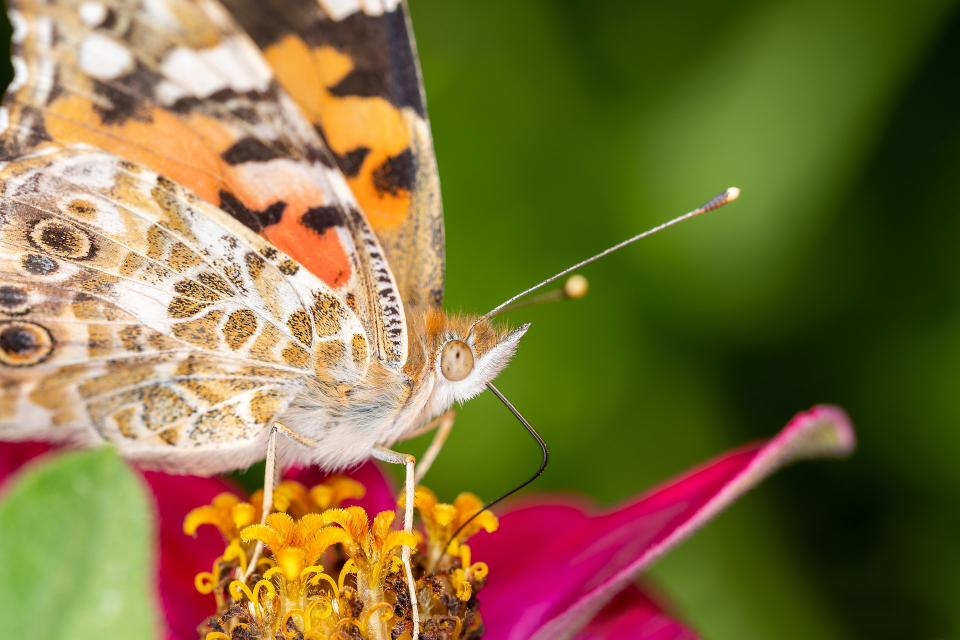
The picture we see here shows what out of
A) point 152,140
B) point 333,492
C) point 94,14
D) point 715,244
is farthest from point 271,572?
point 715,244

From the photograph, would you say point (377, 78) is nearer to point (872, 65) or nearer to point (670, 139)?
point (670, 139)

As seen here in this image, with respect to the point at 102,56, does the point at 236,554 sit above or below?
below

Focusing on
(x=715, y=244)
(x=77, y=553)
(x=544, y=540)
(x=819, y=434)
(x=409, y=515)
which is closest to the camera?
(x=77, y=553)

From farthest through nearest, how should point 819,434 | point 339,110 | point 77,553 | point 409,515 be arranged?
1. point 339,110
2. point 409,515
3. point 819,434
4. point 77,553

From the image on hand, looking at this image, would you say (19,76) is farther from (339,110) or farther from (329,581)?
(329,581)

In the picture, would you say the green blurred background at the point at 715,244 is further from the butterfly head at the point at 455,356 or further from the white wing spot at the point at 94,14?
the white wing spot at the point at 94,14

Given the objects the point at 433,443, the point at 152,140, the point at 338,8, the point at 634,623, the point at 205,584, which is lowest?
the point at 634,623

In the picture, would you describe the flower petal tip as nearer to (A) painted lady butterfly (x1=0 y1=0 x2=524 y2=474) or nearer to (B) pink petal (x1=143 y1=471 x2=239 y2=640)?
(A) painted lady butterfly (x1=0 y1=0 x2=524 y2=474)

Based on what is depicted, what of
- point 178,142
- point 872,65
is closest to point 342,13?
point 178,142
